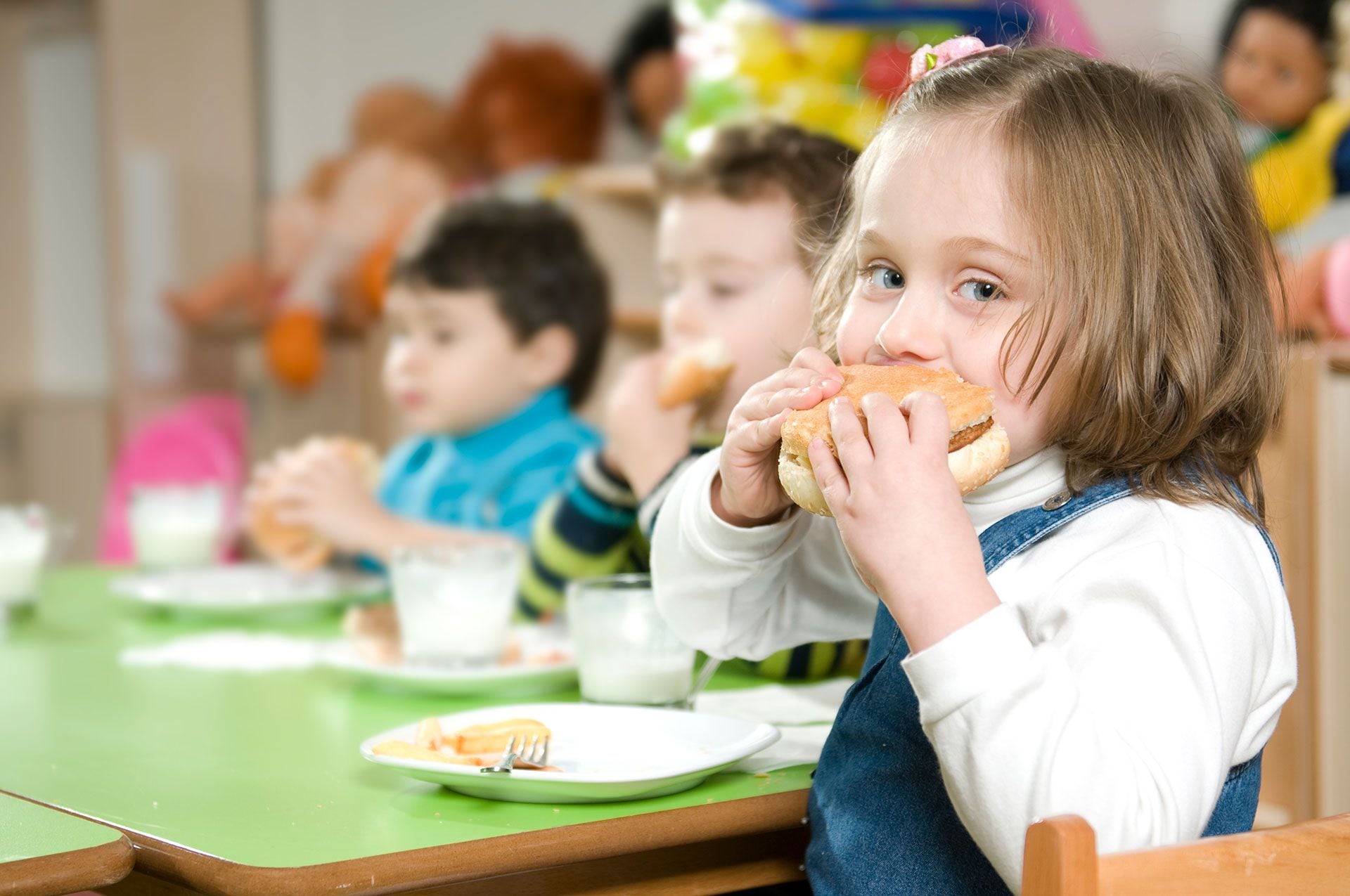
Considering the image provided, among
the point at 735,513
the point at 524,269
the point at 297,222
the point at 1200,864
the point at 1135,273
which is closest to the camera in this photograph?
the point at 1200,864

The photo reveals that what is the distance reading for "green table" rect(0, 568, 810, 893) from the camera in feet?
2.44

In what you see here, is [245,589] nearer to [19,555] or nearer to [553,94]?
[19,555]

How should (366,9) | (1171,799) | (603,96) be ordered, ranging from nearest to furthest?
(1171,799) → (603,96) → (366,9)

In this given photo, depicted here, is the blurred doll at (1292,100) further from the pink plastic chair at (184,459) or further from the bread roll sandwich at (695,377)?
the pink plastic chair at (184,459)

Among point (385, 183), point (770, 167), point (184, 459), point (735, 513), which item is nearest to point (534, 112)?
point (385, 183)

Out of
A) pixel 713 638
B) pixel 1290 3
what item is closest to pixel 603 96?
pixel 1290 3

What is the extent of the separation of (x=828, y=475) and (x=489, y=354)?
4.69 ft

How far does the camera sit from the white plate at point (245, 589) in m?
1.58

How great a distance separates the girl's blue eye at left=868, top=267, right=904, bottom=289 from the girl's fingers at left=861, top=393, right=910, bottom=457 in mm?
136

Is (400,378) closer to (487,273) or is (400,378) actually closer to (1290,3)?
(487,273)

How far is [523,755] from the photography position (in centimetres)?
88

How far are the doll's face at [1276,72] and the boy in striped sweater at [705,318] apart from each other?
901mm

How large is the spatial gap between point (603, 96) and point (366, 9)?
1018mm

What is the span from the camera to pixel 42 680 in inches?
49.5
